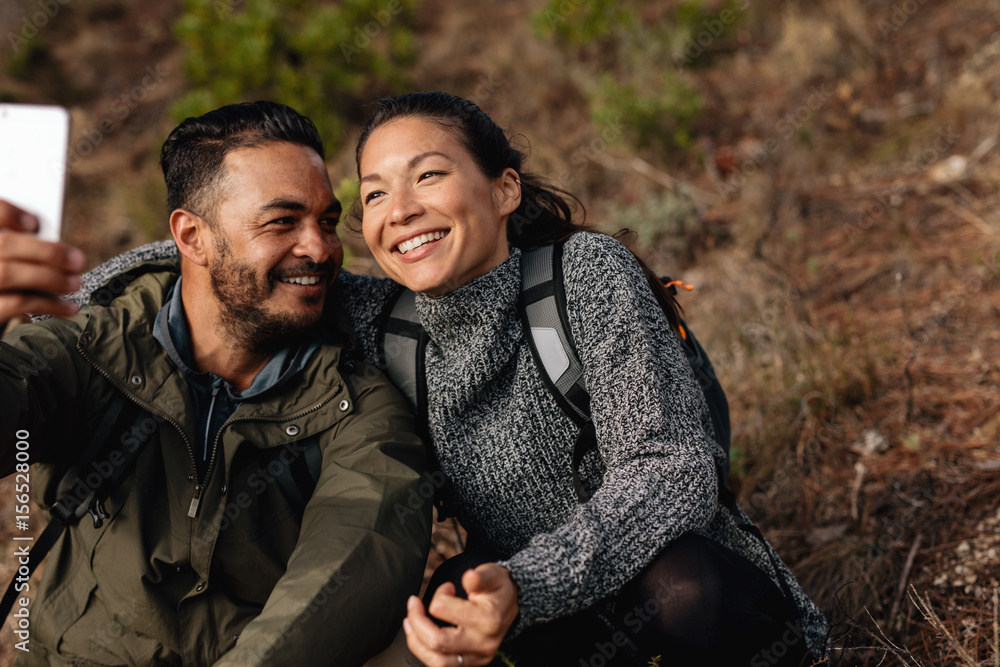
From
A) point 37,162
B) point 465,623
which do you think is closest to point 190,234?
point 37,162

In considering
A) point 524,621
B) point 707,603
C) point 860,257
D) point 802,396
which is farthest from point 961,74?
point 524,621

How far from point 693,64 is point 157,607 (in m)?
7.29

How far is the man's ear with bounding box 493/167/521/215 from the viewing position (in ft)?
7.03

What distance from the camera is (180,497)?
1.92 metres

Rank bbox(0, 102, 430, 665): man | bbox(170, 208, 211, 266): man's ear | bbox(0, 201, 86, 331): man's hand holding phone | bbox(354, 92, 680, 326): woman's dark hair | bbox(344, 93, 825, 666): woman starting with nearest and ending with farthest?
bbox(0, 201, 86, 331): man's hand holding phone
bbox(344, 93, 825, 666): woman
bbox(0, 102, 430, 665): man
bbox(354, 92, 680, 326): woman's dark hair
bbox(170, 208, 211, 266): man's ear

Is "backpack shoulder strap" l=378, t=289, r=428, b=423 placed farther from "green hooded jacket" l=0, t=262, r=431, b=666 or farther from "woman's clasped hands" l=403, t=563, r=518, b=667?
"woman's clasped hands" l=403, t=563, r=518, b=667

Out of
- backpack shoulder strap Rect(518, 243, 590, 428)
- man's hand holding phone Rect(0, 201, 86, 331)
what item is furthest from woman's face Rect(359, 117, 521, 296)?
man's hand holding phone Rect(0, 201, 86, 331)

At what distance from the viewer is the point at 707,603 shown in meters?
1.62

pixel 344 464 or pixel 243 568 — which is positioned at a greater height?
pixel 344 464

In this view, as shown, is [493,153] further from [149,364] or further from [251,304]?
[149,364]

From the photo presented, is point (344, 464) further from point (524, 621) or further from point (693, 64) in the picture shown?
point (693, 64)

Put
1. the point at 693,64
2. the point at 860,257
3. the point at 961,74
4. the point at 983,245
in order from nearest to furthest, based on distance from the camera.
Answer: the point at 983,245, the point at 860,257, the point at 961,74, the point at 693,64

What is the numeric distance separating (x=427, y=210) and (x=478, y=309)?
0.33 m

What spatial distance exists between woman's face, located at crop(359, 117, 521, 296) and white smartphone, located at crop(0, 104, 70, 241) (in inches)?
37.5
